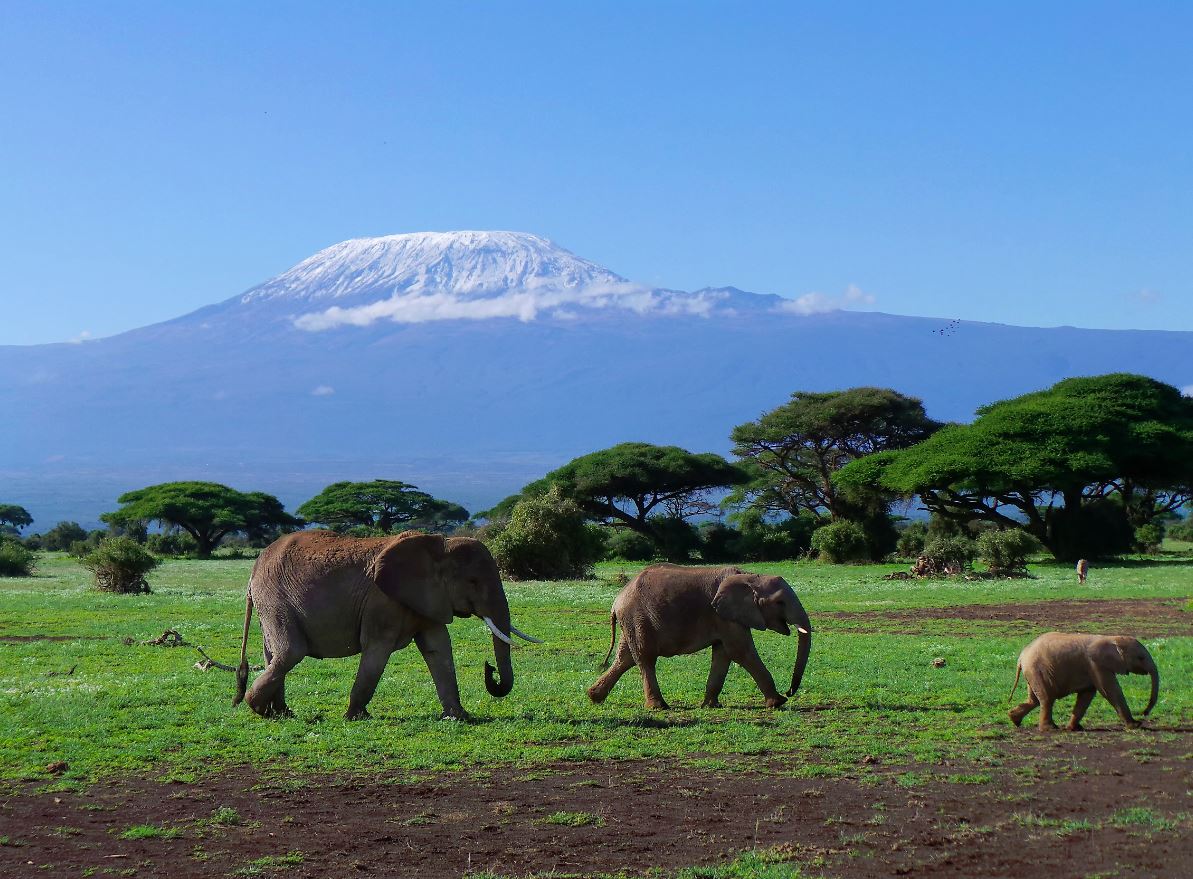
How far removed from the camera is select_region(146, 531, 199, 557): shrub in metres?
76.2

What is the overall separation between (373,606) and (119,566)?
27484mm

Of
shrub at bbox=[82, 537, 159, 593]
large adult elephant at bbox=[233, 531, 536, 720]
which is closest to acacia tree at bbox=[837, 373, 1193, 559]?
shrub at bbox=[82, 537, 159, 593]

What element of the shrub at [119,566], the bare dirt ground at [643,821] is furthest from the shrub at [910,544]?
the bare dirt ground at [643,821]

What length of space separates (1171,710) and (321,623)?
30.7 feet

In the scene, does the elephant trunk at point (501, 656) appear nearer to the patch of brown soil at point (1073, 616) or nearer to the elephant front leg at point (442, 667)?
the elephant front leg at point (442, 667)

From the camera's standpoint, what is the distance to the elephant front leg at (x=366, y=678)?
46.7ft

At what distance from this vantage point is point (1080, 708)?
1349 cm

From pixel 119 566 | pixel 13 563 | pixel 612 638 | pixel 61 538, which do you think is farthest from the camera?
pixel 61 538

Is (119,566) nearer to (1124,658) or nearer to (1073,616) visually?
(1073,616)

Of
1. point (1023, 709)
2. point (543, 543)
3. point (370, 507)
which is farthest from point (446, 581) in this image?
point (370, 507)

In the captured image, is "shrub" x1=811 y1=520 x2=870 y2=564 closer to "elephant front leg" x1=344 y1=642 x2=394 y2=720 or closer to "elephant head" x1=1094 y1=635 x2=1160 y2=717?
"elephant head" x1=1094 y1=635 x2=1160 y2=717

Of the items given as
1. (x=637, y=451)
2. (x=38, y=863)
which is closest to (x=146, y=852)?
(x=38, y=863)

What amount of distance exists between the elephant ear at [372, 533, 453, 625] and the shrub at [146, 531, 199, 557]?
6458 cm

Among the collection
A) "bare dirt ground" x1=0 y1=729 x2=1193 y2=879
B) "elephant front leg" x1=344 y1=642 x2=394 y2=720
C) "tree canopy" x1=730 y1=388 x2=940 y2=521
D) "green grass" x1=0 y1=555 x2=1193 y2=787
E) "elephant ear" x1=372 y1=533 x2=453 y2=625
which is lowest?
"bare dirt ground" x1=0 y1=729 x2=1193 y2=879
